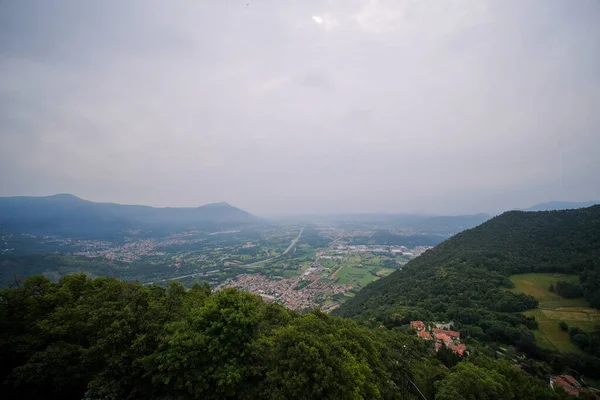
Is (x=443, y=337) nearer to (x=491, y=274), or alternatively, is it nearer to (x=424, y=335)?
(x=424, y=335)

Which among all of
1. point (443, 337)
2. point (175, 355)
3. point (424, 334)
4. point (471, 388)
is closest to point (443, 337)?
point (443, 337)

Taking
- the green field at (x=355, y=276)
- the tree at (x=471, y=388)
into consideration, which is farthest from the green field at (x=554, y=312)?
the green field at (x=355, y=276)

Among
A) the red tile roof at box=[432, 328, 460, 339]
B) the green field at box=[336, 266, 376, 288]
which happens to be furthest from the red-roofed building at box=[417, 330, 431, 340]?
the green field at box=[336, 266, 376, 288]

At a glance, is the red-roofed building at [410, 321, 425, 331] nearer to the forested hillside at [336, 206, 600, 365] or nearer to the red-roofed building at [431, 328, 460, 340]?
the red-roofed building at [431, 328, 460, 340]

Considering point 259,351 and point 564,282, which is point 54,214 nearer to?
point 259,351

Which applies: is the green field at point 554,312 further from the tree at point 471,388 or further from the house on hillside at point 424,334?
the tree at point 471,388

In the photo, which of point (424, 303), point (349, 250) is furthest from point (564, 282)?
point (349, 250)
